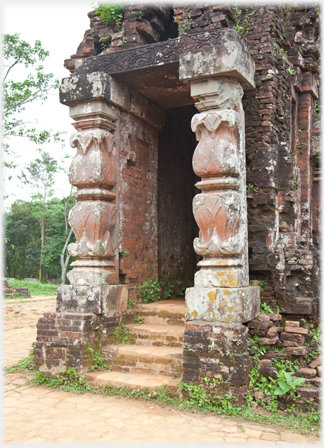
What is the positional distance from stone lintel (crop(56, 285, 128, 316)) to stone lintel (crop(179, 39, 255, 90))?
9.00 ft

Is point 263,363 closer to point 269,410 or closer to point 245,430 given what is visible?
point 269,410

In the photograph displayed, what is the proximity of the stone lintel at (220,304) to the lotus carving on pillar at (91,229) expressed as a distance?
1.42 m

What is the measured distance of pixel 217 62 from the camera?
464cm

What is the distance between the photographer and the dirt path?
3.55 metres

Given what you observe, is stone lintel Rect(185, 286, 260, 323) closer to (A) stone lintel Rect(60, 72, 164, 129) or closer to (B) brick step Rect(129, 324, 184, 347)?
(B) brick step Rect(129, 324, 184, 347)

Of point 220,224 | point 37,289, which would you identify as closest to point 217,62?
point 220,224

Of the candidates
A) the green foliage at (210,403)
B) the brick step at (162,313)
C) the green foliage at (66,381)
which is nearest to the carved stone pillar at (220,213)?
the green foliage at (210,403)

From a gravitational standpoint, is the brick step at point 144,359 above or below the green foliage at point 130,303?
below

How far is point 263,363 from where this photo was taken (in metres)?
4.49

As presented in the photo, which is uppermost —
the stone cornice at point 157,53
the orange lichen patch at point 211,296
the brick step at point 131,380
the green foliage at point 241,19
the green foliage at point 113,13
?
the green foliage at point 113,13

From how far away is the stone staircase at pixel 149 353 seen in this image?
4.73 m

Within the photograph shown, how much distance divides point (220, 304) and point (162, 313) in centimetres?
158

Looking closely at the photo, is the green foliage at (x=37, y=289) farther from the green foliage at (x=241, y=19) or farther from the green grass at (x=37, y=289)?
the green foliage at (x=241, y=19)

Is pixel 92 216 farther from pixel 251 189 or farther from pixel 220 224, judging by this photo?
pixel 251 189
